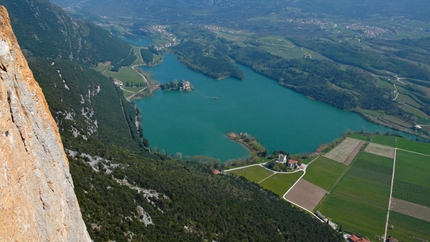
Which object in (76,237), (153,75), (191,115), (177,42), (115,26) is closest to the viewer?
(76,237)

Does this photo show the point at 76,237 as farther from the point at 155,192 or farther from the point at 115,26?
the point at 115,26

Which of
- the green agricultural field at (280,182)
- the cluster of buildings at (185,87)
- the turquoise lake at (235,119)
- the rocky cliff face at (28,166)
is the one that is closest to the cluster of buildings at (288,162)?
the green agricultural field at (280,182)

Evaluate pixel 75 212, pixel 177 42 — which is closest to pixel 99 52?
pixel 177 42

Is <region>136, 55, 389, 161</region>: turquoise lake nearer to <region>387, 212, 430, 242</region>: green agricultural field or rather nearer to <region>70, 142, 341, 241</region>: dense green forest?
<region>70, 142, 341, 241</region>: dense green forest

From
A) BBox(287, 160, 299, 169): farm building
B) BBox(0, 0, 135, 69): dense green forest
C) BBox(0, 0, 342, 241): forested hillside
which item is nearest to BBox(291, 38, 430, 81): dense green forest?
BBox(0, 0, 135, 69): dense green forest

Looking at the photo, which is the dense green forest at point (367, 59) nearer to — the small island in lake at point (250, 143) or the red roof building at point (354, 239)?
the small island in lake at point (250, 143)

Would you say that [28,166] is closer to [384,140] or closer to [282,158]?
[282,158]
